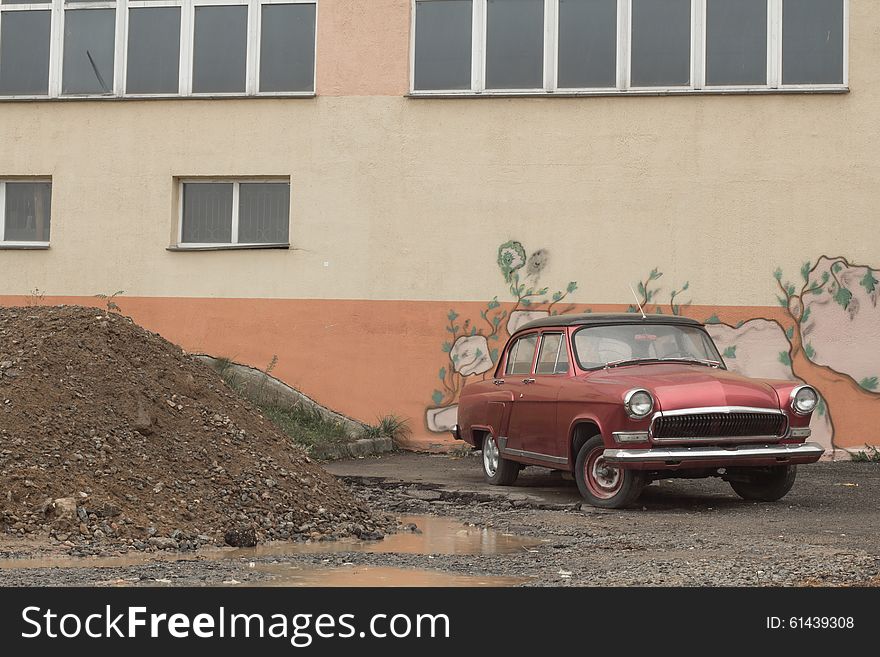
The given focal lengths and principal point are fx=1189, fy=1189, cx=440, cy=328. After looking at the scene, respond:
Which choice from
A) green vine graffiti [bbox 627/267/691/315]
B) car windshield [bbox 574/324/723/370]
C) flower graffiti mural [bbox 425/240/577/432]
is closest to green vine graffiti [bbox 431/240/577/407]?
flower graffiti mural [bbox 425/240/577/432]

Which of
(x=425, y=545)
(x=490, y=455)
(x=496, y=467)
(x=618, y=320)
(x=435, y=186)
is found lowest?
(x=425, y=545)

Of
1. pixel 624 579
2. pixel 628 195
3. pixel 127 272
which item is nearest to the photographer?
pixel 624 579

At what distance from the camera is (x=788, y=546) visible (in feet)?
24.7

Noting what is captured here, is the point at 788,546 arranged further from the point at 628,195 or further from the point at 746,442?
the point at 628,195

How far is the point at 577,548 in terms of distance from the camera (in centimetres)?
759

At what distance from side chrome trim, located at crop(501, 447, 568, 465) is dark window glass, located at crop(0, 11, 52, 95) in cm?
1030

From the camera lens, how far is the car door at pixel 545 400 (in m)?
10.5

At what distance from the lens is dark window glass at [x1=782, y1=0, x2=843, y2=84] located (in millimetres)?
15906

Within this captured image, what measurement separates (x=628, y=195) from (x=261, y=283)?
525 cm

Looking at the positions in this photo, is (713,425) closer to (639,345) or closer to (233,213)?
(639,345)

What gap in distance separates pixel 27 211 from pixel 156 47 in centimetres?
313

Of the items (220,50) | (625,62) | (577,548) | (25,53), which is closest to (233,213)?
(220,50)

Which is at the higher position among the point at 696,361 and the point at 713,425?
the point at 696,361

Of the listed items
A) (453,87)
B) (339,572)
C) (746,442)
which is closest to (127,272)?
(453,87)
